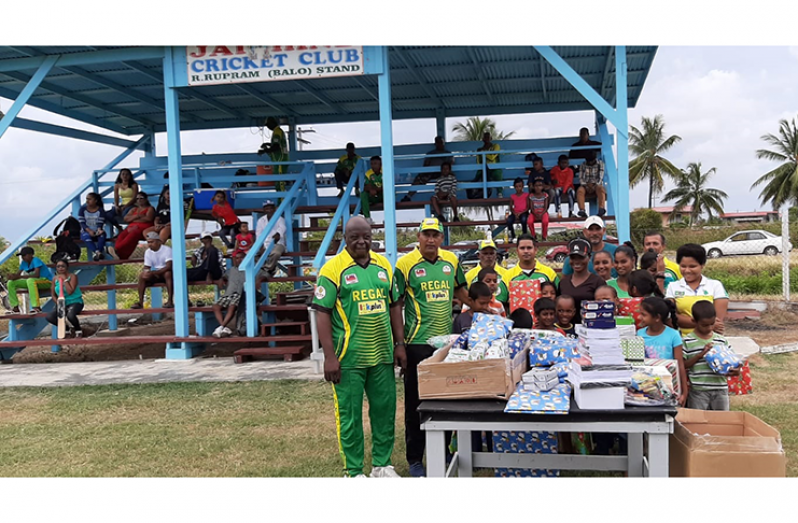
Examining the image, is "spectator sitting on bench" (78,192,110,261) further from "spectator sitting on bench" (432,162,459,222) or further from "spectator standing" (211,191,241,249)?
"spectator sitting on bench" (432,162,459,222)

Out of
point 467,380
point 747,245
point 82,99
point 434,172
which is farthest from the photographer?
point 747,245

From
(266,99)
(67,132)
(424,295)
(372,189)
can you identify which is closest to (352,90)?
(266,99)

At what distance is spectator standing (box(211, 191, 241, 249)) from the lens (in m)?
12.6

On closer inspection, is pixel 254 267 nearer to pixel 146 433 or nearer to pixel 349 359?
pixel 146 433

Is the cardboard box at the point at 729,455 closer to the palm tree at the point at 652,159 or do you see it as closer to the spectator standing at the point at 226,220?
the spectator standing at the point at 226,220

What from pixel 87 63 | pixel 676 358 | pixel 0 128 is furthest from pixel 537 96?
pixel 676 358

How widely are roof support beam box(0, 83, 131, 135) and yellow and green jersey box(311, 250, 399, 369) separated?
10.7 metres

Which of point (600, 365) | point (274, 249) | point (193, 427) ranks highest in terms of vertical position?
point (274, 249)

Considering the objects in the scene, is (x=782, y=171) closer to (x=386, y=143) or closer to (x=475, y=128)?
(x=475, y=128)

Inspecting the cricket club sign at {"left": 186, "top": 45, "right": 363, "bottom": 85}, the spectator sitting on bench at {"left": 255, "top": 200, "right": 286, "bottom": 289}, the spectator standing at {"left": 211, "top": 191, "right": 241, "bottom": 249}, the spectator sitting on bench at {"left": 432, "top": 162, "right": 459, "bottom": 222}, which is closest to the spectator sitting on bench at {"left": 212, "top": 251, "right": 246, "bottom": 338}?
the spectator sitting on bench at {"left": 255, "top": 200, "right": 286, "bottom": 289}

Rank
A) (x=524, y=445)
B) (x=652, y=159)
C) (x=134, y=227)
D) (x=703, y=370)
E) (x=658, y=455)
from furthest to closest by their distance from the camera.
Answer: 1. (x=652, y=159)
2. (x=134, y=227)
3. (x=524, y=445)
4. (x=703, y=370)
5. (x=658, y=455)

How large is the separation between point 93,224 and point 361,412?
33.8ft

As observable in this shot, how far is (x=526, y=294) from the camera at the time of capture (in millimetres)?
5496

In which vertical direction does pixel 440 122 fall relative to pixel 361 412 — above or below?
above
